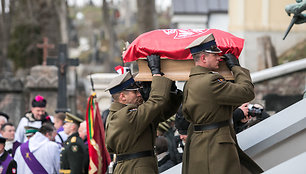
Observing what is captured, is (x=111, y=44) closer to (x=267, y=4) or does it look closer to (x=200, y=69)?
(x=267, y=4)

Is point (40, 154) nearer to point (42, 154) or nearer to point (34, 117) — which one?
point (42, 154)

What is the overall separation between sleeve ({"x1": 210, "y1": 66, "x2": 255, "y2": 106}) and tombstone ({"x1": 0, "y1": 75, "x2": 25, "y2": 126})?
13.6 metres

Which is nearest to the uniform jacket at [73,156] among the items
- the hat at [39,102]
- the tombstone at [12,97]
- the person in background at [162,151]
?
the person in background at [162,151]

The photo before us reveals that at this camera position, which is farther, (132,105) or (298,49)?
(298,49)

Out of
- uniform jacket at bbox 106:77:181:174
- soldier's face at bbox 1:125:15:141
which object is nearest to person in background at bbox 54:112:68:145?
soldier's face at bbox 1:125:15:141

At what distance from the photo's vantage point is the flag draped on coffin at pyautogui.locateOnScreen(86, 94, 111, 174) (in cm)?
897

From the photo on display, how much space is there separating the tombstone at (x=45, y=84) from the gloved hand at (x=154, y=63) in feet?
38.3

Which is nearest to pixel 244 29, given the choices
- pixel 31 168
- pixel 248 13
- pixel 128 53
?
pixel 248 13

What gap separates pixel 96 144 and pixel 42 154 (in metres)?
0.85

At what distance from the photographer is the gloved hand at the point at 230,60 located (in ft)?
19.1

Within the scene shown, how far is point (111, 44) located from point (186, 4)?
811 inches

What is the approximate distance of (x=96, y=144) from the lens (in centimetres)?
→ 909

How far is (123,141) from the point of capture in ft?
19.4

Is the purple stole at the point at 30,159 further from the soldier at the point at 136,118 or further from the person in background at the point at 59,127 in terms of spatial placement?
the soldier at the point at 136,118
